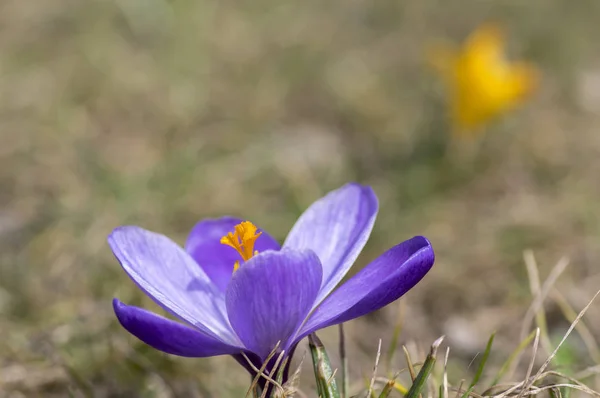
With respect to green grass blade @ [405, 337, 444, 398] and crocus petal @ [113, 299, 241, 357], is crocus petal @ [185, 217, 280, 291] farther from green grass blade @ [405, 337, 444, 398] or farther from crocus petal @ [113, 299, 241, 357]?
green grass blade @ [405, 337, 444, 398]

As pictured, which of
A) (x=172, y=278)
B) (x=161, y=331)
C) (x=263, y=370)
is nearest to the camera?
(x=161, y=331)

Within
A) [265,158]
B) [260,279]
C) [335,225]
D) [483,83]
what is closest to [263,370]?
[260,279]

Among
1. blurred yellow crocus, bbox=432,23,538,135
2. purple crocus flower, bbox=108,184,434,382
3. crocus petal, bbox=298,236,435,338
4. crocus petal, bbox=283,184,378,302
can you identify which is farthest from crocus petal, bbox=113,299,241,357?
blurred yellow crocus, bbox=432,23,538,135

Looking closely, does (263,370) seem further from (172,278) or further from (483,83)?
(483,83)

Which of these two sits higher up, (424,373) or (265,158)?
(265,158)

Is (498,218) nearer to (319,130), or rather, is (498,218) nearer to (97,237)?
(319,130)

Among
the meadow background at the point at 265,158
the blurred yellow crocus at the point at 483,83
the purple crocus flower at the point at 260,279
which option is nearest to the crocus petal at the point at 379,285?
→ the purple crocus flower at the point at 260,279

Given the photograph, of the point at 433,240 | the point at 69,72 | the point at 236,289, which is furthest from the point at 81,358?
the point at 69,72
